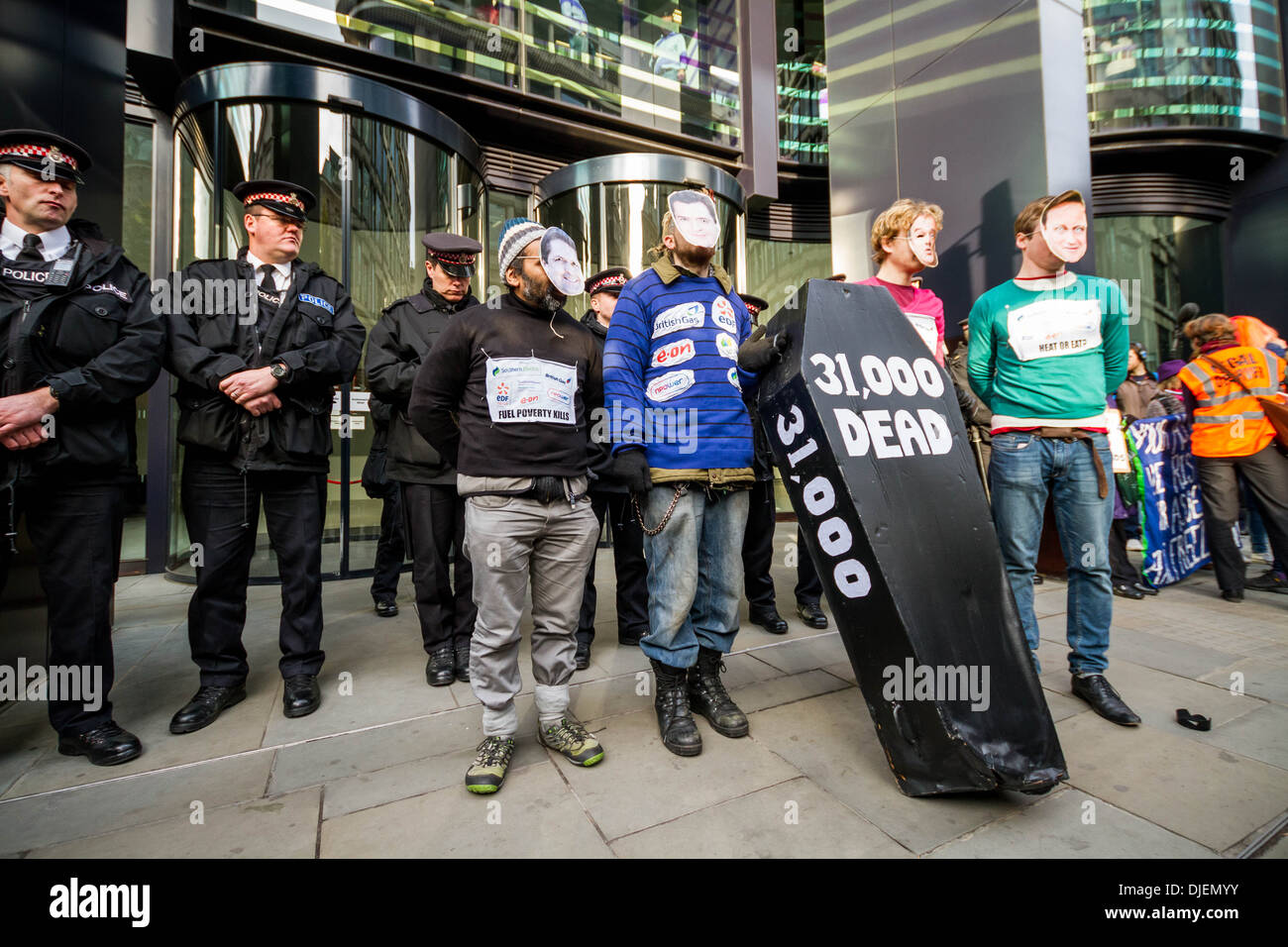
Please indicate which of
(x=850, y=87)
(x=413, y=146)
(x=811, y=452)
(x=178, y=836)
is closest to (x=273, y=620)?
(x=178, y=836)

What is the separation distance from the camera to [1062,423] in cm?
248

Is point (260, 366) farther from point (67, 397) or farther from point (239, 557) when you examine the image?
point (239, 557)

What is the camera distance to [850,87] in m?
6.57

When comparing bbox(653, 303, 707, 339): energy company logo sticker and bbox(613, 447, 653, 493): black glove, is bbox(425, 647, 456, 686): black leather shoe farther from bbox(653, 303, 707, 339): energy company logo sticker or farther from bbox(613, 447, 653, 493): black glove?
bbox(653, 303, 707, 339): energy company logo sticker

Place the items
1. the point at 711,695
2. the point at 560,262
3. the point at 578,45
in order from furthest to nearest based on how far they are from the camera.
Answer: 1. the point at 578,45
2. the point at 711,695
3. the point at 560,262

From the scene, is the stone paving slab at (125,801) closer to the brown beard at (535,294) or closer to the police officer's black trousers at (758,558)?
the brown beard at (535,294)

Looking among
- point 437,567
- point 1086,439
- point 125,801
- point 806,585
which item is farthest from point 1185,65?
point 125,801

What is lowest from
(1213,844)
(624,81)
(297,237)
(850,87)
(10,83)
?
(1213,844)

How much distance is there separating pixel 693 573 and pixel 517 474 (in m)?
0.73

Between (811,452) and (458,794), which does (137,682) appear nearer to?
(458,794)

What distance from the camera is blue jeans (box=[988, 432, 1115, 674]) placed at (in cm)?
248

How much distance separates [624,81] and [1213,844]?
8.98 m

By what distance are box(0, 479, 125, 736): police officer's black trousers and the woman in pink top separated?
3.37m

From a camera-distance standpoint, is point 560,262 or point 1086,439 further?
point 1086,439
